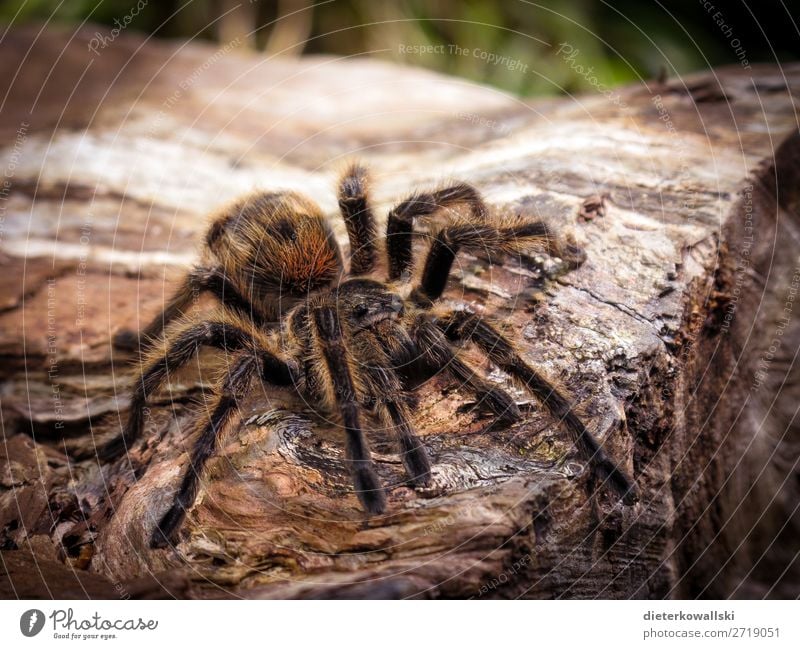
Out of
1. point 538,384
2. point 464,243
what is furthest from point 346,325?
point 538,384

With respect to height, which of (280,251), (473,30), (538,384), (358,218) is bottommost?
(538,384)

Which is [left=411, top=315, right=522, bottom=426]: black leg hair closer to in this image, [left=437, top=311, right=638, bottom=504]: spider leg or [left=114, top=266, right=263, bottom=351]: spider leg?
[left=437, top=311, right=638, bottom=504]: spider leg

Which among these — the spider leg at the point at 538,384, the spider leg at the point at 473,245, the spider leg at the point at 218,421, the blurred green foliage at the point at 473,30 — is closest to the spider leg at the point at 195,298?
the spider leg at the point at 218,421

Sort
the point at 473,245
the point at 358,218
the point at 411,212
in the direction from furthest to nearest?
1. the point at 358,218
2. the point at 411,212
3. the point at 473,245

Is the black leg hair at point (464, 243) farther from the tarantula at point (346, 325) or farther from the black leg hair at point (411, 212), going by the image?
the black leg hair at point (411, 212)

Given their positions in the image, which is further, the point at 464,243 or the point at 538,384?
the point at 464,243

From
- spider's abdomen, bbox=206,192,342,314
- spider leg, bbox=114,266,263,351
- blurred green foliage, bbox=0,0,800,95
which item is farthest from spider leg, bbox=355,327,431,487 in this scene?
blurred green foliage, bbox=0,0,800,95

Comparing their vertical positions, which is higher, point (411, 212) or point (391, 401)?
point (411, 212)

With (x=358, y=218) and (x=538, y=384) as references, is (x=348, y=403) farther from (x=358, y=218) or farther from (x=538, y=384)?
(x=358, y=218)
